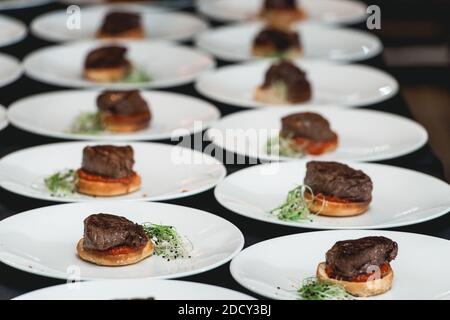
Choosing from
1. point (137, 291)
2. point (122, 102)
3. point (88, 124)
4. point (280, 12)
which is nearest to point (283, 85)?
point (122, 102)

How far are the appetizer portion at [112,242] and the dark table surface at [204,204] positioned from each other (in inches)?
6.1

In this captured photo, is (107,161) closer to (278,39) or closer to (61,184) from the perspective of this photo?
(61,184)

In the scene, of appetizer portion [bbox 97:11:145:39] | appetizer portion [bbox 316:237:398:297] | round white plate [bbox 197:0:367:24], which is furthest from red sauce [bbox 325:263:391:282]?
round white plate [bbox 197:0:367:24]

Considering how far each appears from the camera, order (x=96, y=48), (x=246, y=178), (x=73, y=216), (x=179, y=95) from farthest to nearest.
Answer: (x=96, y=48) → (x=179, y=95) → (x=246, y=178) → (x=73, y=216)

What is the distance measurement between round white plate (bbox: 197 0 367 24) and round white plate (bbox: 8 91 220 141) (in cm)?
182

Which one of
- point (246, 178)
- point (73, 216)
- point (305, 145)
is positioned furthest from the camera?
point (305, 145)

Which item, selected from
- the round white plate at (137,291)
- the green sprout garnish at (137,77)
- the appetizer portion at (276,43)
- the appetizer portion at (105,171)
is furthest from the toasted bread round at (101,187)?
the appetizer portion at (276,43)

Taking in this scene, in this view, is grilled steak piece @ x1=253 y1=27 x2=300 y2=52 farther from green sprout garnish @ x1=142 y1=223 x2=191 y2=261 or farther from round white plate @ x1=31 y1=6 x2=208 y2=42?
green sprout garnish @ x1=142 y1=223 x2=191 y2=261

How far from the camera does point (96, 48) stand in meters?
5.60
